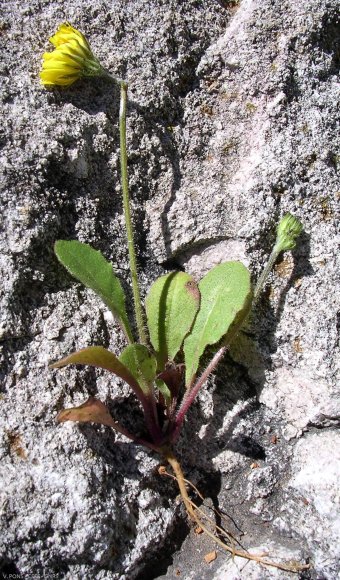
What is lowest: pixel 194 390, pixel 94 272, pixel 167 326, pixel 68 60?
pixel 194 390

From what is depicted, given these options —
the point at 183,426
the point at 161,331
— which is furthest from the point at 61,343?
the point at 183,426

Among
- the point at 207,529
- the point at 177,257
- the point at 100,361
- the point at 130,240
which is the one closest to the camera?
the point at 100,361

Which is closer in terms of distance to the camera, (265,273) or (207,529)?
(207,529)

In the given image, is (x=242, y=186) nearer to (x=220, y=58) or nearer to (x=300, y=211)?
(x=300, y=211)

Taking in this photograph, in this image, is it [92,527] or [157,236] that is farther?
[157,236]

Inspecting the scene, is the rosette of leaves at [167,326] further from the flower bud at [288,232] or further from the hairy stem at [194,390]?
the flower bud at [288,232]

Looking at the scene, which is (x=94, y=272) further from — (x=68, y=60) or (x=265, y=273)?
(x=68, y=60)

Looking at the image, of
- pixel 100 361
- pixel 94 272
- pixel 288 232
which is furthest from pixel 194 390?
pixel 288 232
